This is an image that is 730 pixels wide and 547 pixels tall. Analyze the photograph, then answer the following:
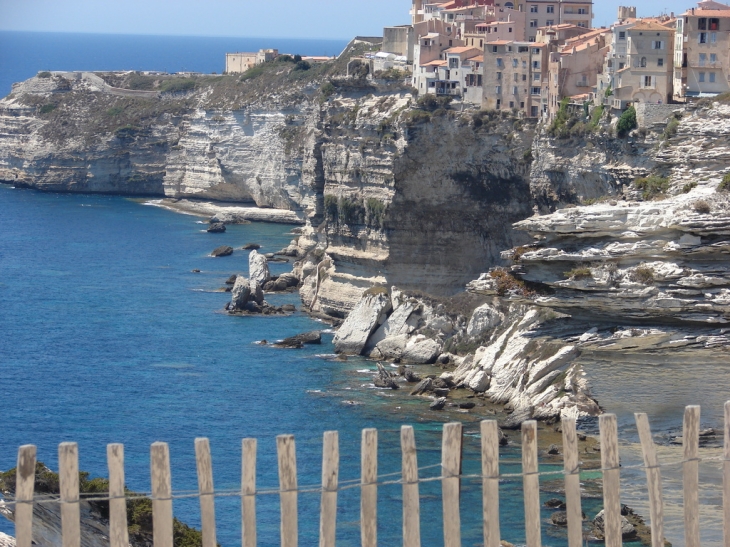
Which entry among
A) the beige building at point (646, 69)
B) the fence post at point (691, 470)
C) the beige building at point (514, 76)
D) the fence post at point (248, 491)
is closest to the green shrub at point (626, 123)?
the beige building at point (646, 69)

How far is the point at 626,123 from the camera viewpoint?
196 feet

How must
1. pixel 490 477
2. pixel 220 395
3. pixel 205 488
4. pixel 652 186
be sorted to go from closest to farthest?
pixel 205 488
pixel 490 477
pixel 652 186
pixel 220 395

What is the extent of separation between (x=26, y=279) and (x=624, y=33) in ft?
140

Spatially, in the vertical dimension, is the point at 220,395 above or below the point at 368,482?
below

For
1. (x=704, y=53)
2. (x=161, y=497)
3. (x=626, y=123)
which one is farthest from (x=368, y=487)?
(x=704, y=53)

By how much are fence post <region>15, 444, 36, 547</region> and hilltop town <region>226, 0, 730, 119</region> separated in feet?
159

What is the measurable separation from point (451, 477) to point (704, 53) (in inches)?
1966

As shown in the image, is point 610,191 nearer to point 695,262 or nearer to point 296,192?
point 695,262

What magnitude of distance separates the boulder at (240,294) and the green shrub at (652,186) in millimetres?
25176

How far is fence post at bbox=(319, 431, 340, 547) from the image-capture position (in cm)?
1479

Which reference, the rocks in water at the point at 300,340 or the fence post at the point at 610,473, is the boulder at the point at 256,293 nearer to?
the rocks in water at the point at 300,340

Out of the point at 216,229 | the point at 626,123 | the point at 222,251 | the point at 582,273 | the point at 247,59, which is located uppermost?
the point at 247,59

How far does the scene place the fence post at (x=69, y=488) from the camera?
45.8 ft

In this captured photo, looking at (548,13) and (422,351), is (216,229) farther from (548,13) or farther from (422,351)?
(422,351)
